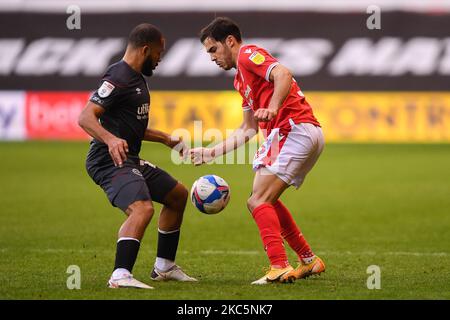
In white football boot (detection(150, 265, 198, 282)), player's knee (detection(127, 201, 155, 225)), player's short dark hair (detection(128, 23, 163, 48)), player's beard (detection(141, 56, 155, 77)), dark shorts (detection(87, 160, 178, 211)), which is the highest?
player's short dark hair (detection(128, 23, 163, 48))

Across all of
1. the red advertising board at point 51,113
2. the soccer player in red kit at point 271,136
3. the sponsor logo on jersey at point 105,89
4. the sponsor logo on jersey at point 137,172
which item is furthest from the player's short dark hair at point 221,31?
the red advertising board at point 51,113

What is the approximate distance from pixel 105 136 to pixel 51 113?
18.5 metres

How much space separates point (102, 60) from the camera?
25.7m

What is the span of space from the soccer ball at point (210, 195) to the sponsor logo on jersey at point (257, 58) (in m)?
1.18

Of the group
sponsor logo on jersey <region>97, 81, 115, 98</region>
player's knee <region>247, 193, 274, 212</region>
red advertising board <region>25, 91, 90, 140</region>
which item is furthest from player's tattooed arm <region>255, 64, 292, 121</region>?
red advertising board <region>25, 91, 90, 140</region>

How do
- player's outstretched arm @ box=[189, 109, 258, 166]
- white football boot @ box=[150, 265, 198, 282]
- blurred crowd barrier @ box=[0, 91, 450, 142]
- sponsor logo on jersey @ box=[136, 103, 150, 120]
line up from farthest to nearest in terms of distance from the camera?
blurred crowd barrier @ box=[0, 91, 450, 142] → player's outstretched arm @ box=[189, 109, 258, 166] → white football boot @ box=[150, 265, 198, 282] → sponsor logo on jersey @ box=[136, 103, 150, 120]

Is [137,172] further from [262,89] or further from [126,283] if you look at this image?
[262,89]

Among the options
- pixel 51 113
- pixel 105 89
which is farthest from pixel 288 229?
pixel 51 113

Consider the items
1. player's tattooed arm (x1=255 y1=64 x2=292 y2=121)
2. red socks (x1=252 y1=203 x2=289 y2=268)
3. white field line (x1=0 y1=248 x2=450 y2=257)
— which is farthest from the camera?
white field line (x1=0 y1=248 x2=450 y2=257)

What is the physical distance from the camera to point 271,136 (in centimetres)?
772

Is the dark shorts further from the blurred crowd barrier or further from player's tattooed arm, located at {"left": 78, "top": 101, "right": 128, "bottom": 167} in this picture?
the blurred crowd barrier

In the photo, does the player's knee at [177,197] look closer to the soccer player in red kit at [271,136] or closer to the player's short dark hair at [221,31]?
the soccer player in red kit at [271,136]

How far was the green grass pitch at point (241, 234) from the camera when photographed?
732 cm

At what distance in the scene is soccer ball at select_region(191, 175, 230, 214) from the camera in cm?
790
